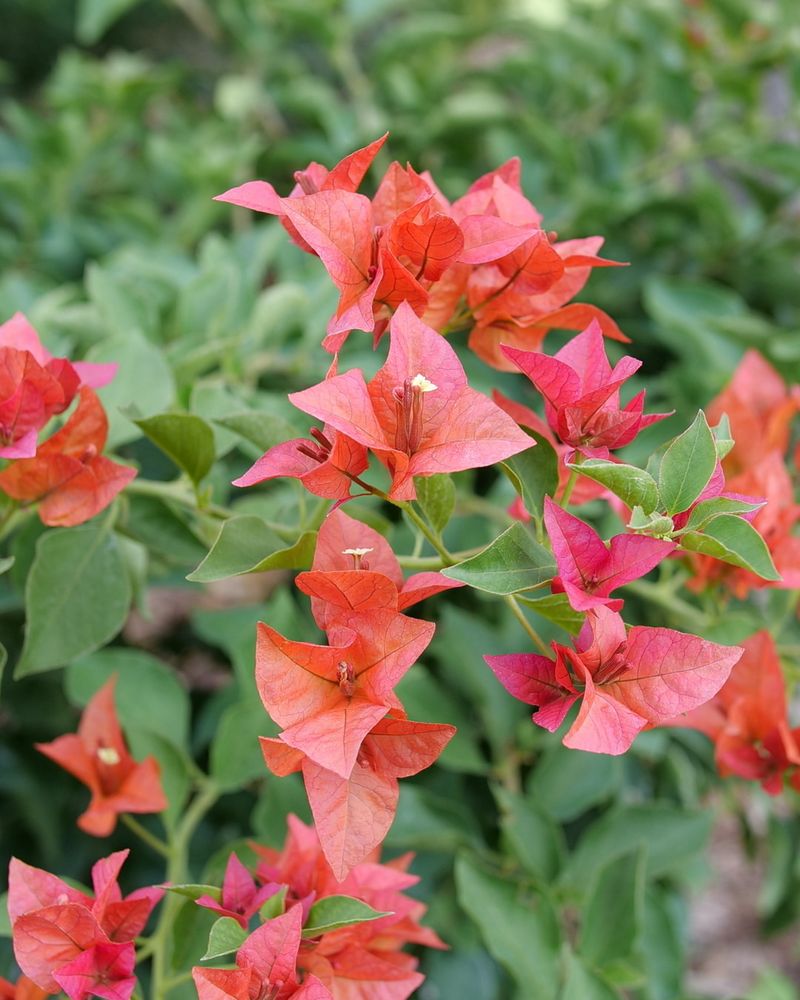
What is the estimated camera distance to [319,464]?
1.42ft

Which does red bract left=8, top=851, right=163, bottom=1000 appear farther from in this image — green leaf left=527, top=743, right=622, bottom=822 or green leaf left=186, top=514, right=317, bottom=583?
green leaf left=527, top=743, right=622, bottom=822

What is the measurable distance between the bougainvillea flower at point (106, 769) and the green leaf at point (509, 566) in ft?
0.82

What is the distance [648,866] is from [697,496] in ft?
1.23

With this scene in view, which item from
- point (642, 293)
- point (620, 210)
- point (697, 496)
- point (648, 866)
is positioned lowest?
point (648, 866)

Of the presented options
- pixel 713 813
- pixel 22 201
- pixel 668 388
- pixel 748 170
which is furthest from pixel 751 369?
pixel 22 201

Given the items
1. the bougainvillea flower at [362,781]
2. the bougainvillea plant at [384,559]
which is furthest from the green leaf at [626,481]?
the bougainvillea flower at [362,781]

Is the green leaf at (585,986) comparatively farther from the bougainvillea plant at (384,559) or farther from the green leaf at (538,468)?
the green leaf at (538,468)

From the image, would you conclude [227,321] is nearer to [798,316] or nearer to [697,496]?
[697,496]

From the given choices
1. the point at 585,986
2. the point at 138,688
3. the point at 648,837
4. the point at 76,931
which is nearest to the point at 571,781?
the point at 648,837

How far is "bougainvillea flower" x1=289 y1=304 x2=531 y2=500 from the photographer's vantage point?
401mm

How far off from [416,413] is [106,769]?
29 cm

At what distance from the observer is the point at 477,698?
0.79 meters

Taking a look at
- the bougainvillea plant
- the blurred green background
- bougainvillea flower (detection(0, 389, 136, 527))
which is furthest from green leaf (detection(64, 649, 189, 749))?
bougainvillea flower (detection(0, 389, 136, 527))

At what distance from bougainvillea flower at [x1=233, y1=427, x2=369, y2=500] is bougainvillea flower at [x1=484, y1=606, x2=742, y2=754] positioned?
0.30 feet
